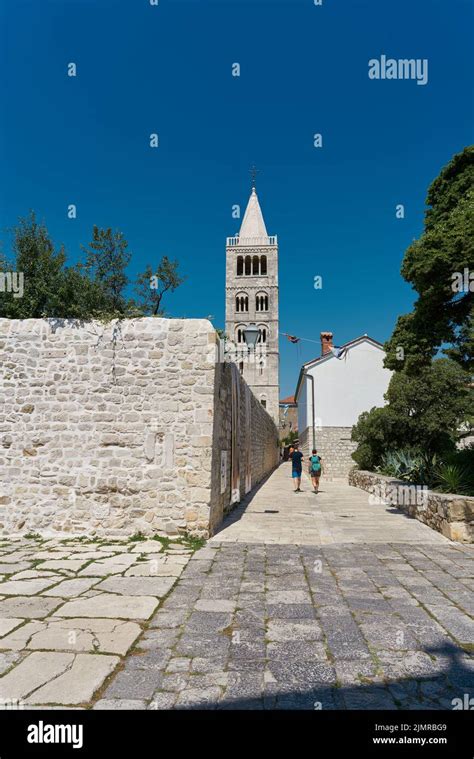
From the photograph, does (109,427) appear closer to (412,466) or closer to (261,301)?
(412,466)

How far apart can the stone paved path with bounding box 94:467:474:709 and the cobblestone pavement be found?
7.0 inches

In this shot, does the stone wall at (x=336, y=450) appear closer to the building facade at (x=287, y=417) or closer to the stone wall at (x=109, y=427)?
the stone wall at (x=109, y=427)

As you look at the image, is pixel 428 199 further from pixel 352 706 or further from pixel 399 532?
pixel 352 706

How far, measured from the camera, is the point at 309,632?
337 centimetres

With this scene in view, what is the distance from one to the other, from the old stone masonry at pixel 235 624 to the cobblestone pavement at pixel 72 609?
0.05 ft

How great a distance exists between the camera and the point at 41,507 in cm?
675

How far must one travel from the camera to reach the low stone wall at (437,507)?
6754 mm

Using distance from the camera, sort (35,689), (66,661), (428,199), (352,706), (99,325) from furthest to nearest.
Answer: (428,199) < (99,325) < (66,661) < (35,689) < (352,706)

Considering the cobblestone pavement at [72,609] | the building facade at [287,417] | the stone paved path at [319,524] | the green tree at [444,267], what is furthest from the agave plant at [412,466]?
the building facade at [287,417]

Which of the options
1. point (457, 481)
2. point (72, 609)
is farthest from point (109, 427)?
point (457, 481)

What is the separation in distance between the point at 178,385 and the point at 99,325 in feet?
5.29

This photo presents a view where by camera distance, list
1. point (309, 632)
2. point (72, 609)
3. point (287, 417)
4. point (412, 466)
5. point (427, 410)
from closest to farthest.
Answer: point (309, 632) → point (72, 609) → point (412, 466) → point (427, 410) → point (287, 417)

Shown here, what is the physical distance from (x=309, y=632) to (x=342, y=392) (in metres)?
22.2
